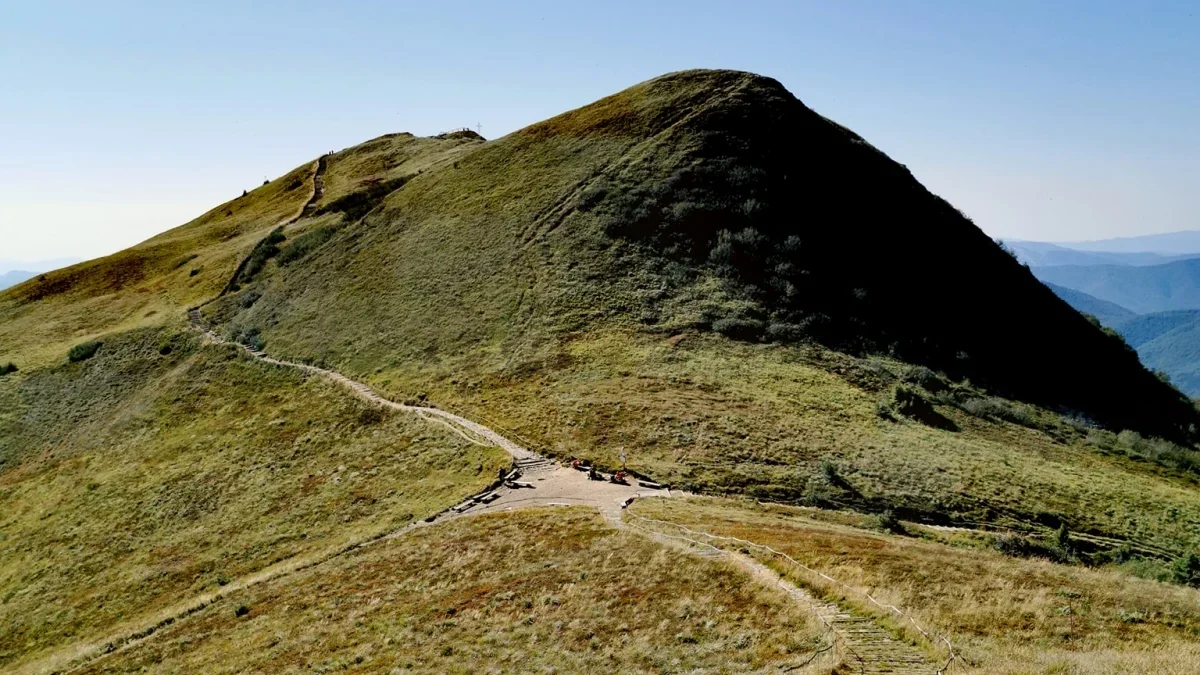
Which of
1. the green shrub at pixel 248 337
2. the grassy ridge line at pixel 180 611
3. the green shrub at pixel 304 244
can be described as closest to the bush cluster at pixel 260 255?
the green shrub at pixel 304 244

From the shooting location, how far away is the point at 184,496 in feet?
146

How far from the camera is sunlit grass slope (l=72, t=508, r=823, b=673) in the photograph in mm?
20234

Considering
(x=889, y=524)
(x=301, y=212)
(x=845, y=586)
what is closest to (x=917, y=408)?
(x=889, y=524)

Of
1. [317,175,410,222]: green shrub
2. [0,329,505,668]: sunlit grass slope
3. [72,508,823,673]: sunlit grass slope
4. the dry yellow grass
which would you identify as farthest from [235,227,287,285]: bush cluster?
the dry yellow grass

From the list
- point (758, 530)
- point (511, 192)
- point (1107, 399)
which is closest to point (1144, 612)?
point (758, 530)

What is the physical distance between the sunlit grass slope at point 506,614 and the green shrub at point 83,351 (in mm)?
54566

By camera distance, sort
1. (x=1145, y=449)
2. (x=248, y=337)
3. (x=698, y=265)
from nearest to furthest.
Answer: (x=1145, y=449), (x=698, y=265), (x=248, y=337)

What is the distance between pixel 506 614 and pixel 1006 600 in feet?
49.8

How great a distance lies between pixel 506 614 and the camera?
23781 mm

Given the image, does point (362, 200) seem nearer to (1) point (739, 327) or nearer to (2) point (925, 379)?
(1) point (739, 327)

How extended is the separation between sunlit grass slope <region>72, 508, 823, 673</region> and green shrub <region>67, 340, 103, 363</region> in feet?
179

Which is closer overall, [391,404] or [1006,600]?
[1006,600]

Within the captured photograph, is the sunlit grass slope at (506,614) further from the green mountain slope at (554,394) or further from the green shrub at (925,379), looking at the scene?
the green shrub at (925,379)

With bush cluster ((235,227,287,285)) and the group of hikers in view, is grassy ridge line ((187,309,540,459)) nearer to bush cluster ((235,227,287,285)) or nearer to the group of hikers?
the group of hikers
